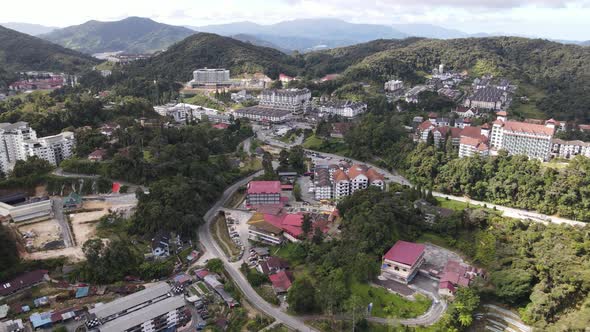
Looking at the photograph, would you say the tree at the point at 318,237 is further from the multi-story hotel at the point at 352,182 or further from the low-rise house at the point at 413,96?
the low-rise house at the point at 413,96

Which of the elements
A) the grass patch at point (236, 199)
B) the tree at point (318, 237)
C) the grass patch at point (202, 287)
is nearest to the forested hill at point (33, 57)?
the grass patch at point (236, 199)

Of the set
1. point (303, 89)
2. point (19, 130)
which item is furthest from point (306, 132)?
point (19, 130)

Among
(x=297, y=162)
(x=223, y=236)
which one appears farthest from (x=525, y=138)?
(x=223, y=236)

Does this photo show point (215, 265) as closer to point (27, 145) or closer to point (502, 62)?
point (27, 145)

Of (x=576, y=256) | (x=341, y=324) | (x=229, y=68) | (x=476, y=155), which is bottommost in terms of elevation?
(x=341, y=324)

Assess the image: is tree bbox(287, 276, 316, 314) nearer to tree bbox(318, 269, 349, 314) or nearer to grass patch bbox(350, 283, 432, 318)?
tree bbox(318, 269, 349, 314)

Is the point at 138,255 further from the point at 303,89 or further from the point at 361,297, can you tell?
the point at 303,89

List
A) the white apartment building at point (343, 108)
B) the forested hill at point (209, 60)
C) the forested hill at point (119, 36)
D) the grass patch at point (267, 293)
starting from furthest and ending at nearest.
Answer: the forested hill at point (119, 36)
the forested hill at point (209, 60)
the white apartment building at point (343, 108)
the grass patch at point (267, 293)
